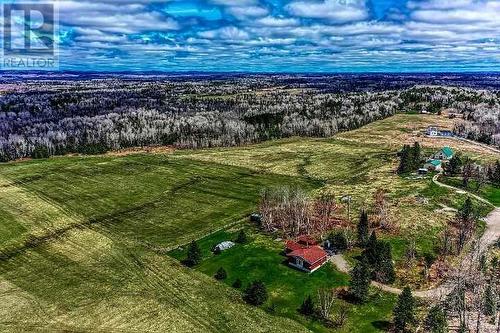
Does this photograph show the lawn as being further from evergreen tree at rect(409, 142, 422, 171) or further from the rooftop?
evergreen tree at rect(409, 142, 422, 171)

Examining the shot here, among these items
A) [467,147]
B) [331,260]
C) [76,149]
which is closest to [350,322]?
[331,260]

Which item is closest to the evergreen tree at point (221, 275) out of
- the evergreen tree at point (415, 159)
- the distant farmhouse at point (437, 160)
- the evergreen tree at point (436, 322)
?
the evergreen tree at point (436, 322)

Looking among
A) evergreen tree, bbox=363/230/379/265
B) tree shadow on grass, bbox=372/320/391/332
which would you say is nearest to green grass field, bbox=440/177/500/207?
evergreen tree, bbox=363/230/379/265

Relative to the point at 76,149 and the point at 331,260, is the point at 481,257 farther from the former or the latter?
the point at 76,149

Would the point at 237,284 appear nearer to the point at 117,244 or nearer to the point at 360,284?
the point at 360,284

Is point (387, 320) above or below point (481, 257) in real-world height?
below

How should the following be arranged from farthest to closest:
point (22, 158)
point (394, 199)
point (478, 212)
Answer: point (22, 158), point (394, 199), point (478, 212)

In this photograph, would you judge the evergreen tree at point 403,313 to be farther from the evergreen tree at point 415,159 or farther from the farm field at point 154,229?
the evergreen tree at point 415,159
